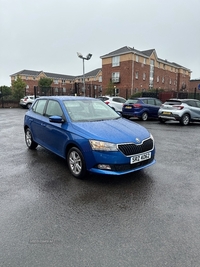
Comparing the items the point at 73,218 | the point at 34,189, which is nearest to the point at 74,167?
the point at 34,189

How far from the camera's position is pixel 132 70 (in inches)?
1513

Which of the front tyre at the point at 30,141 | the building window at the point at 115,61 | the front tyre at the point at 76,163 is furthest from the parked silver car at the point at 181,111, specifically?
the building window at the point at 115,61

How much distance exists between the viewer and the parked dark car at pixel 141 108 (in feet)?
44.2

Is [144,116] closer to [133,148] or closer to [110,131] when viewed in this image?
[110,131]

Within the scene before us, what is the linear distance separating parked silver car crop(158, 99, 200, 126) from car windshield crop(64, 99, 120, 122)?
755cm

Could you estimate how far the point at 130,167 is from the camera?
385cm

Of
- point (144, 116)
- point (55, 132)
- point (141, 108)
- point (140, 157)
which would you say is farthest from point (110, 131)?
point (144, 116)

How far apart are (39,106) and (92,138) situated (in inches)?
109

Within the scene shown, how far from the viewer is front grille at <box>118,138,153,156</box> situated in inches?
148

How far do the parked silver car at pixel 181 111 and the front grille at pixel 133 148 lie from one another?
8498 millimetres

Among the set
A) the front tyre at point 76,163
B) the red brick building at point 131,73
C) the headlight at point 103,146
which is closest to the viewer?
the headlight at point 103,146

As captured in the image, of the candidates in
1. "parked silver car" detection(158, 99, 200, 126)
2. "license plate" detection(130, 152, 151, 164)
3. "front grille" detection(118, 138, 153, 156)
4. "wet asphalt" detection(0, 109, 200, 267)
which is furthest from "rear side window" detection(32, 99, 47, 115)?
"parked silver car" detection(158, 99, 200, 126)

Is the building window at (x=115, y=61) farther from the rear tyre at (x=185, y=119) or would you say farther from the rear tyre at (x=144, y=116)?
the rear tyre at (x=185, y=119)

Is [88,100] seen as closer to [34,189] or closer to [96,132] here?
[96,132]
